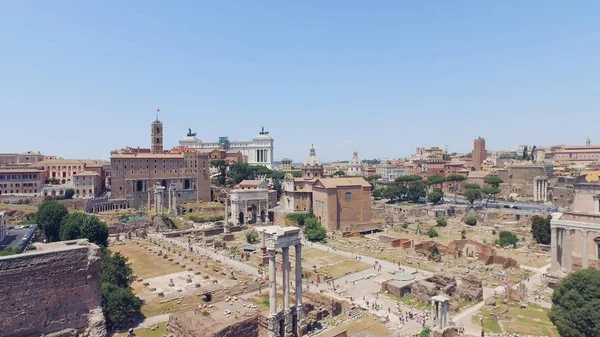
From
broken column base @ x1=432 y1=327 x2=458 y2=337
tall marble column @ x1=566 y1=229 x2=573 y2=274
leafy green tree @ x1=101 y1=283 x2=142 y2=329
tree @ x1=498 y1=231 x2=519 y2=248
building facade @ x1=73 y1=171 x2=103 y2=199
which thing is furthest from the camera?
building facade @ x1=73 y1=171 x2=103 y2=199

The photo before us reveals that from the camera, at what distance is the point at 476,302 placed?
1345 inches

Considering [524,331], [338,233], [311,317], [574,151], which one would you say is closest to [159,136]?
[338,233]

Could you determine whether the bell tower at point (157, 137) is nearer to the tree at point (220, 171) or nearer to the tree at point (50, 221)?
the tree at point (220, 171)

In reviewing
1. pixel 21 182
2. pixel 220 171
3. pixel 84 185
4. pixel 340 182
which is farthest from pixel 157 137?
pixel 340 182

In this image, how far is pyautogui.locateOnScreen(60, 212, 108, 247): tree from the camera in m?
46.2

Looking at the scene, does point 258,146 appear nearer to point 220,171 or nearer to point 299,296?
point 220,171

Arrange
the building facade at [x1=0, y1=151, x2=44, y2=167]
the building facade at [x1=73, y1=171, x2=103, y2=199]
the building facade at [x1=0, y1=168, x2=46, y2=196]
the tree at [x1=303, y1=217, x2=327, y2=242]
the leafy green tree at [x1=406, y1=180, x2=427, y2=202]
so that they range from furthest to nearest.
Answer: the building facade at [x1=0, y1=151, x2=44, y2=167], the leafy green tree at [x1=406, y1=180, x2=427, y2=202], the building facade at [x1=73, y1=171, x2=103, y2=199], the building facade at [x1=0, y1=168, x2=46, y2=196], the tree at [x1=303, y1=217, x2=327, y2=242]

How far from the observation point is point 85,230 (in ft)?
152

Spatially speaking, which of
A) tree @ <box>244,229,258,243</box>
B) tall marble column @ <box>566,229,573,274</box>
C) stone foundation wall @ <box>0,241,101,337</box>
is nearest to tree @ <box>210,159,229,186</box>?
tree @ <box>244,229,258,243</box>

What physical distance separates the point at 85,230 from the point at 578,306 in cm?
4665

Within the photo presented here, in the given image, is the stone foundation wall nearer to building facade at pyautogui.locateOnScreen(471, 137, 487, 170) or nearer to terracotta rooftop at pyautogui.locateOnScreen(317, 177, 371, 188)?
terracotta rooftop at pyautogui.locateOnScreen(317, 177, 371, 188)

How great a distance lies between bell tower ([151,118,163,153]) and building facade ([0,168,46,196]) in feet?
88.8

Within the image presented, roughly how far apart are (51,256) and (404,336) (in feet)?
76.4

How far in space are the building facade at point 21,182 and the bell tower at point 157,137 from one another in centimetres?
2707
